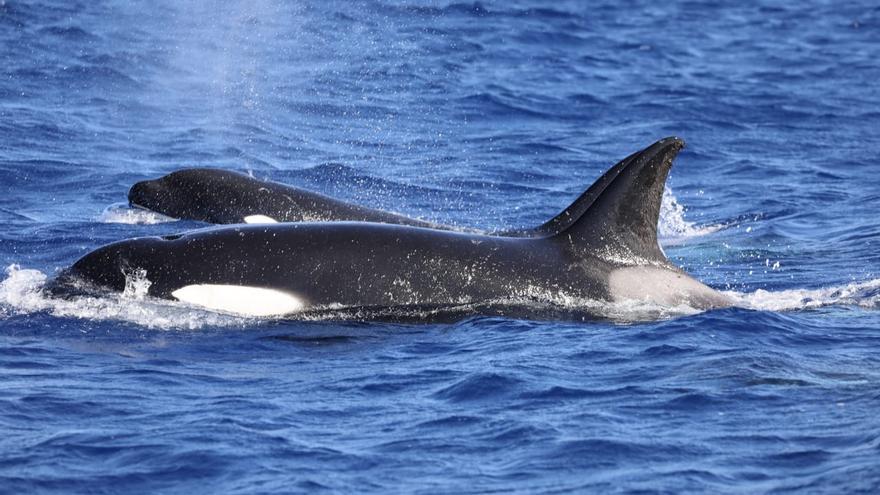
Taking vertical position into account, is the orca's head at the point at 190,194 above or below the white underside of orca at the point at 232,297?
below

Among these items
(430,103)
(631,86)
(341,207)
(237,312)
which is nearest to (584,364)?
(237,312)

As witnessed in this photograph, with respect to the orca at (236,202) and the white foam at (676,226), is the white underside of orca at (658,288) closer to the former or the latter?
the orca at (236,202)

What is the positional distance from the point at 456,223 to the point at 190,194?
2920 millimetres

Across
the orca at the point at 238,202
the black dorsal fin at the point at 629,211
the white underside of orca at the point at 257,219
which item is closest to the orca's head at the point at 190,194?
the orca at the point at 238,202

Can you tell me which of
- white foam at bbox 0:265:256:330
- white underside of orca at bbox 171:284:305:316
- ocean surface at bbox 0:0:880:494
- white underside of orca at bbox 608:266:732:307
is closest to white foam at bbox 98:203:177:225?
ocean surface at bbox 0:0:880:494

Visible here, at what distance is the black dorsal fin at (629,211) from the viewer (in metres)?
10.3

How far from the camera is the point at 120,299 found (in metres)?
10.3

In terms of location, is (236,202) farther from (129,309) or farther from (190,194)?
(129,309)

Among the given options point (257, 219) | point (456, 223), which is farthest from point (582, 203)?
point (456, 223)

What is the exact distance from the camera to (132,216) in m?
15.1

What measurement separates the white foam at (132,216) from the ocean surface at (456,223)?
6 centimetres

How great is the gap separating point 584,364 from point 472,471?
212 cm

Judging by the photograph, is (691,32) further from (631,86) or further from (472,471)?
(472,471)

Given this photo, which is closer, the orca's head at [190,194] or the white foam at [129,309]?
the white foam at [129,309]
